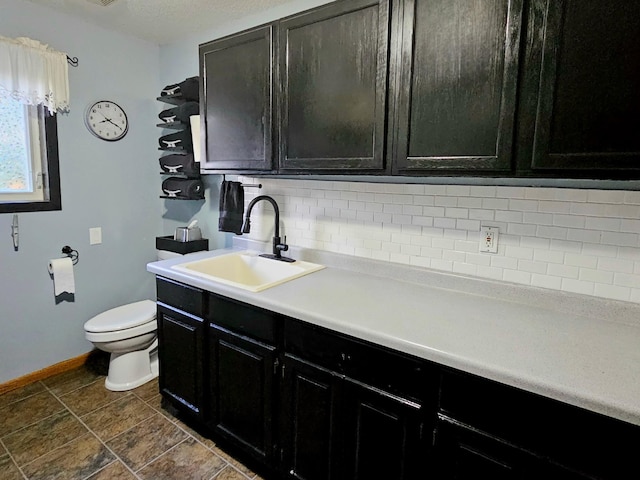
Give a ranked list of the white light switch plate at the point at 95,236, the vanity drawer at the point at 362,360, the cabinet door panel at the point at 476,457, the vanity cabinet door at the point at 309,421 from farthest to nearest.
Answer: the white light switch plate at the point at 95,236, the vanity cabinet door at the point at 309,421, the vanity drawer at the point at 362,360, the cabinet door panel at the point at 476,457

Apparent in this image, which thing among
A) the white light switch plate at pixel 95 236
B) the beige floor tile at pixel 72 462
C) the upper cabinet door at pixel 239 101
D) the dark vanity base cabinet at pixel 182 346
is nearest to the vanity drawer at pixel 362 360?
the dark vanity base cabinet at pixel 182 346

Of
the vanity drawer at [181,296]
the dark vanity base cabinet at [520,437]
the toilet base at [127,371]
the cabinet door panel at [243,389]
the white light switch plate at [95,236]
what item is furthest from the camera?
the white light switch plate at [95,236]

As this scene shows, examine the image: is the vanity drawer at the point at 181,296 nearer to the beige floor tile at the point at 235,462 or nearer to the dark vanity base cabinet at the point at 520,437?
the beige floor tile at the point at 235,462

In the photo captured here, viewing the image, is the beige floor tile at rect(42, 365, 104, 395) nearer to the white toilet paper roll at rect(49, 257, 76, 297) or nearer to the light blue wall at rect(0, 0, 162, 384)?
the light blue wall at rect(0, 0, 162, 384)

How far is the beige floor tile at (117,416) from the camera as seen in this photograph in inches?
84.2

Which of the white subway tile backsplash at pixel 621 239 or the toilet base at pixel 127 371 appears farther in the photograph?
the toilet base at pixel 127 371

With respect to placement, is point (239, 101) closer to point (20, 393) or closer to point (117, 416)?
point (117, 416)

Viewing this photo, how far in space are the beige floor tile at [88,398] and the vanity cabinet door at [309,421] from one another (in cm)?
140

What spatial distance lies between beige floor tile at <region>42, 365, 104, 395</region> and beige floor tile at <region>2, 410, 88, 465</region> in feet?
1.00

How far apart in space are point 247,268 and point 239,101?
3.17 ft

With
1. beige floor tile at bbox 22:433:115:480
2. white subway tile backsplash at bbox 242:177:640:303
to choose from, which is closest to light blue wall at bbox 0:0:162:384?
beige floor tile at bbox 22:433:115:480

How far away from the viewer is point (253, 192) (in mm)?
→ 2467

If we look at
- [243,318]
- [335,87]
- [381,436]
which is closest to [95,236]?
[243,318]

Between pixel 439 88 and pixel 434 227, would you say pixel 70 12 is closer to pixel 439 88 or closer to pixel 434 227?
pixel 439 88
